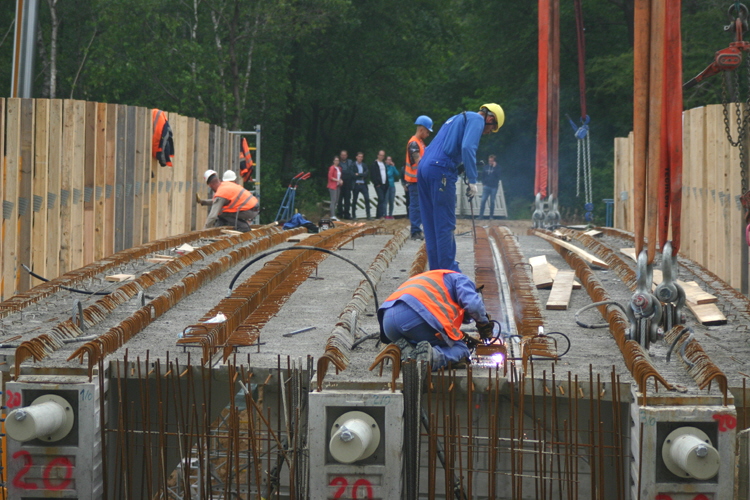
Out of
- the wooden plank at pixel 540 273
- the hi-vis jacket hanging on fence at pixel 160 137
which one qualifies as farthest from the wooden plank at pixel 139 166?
the wooden plank at pixel 540 273

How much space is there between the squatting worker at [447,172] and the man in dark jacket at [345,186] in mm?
14085

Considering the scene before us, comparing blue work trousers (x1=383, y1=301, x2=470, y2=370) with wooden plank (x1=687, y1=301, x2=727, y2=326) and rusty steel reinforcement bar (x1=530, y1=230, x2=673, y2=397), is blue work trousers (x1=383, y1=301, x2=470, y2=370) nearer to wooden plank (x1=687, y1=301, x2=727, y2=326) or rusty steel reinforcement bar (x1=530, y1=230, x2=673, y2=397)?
rusty steel reinforcement bar (x1=530, y1=230, x2=673, y2=397)

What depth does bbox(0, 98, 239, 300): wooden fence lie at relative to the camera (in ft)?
30.7

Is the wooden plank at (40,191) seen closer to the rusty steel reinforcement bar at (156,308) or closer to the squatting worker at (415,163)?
the rusty steel reinforcement bar at (156,308)

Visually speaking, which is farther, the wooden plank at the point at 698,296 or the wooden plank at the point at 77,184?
the wooden plank at the point at 77,184

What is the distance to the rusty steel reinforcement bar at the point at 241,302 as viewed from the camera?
6.69 m

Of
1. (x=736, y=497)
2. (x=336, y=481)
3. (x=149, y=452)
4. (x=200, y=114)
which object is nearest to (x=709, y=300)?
(x=736, y=497)

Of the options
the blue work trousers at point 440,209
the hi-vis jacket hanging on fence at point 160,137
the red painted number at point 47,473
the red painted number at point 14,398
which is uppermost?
the hi-vis jacket hanging on fence at point 160,137

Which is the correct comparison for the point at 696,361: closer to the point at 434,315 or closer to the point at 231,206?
the point at 434,315

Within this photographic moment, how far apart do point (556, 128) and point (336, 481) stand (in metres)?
11.6

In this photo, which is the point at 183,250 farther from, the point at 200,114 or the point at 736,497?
the point at 200,114

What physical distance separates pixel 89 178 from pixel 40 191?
1.03 m

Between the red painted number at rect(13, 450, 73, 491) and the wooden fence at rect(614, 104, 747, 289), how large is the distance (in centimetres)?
739

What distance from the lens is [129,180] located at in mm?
11812
